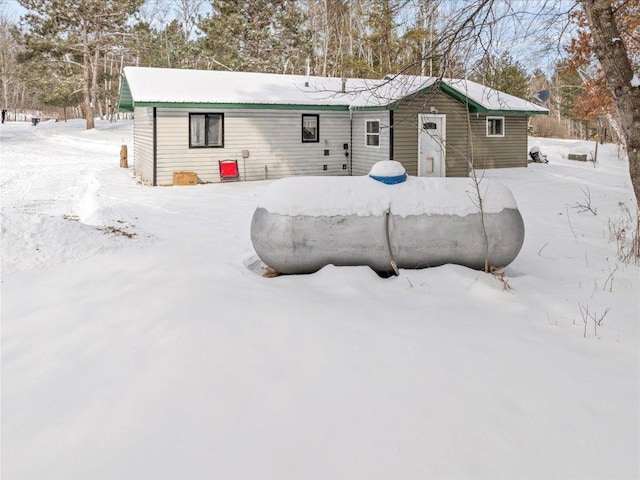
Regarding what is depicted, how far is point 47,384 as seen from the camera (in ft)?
11.6

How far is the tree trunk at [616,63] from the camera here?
283 inches

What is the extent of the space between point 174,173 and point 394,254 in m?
11.4

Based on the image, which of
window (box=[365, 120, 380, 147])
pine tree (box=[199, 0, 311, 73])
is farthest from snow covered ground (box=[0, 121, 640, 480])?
pine tree (box=[199, 0, 311, 73])

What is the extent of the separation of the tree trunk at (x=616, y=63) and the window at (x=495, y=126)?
47.2 feet

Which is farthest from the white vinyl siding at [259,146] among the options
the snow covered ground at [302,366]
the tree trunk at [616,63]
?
the tree trunk at [616,63]

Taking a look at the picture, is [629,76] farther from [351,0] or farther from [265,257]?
[265,257]

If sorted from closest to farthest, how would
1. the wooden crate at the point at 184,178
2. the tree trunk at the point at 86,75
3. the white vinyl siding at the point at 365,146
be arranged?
the wooden crate at the point at 184,178, the white vinyl siding at the point at 365,146, the tree trunk at the point at 86,75

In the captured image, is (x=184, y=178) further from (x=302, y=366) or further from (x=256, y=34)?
(x=256, y=34)

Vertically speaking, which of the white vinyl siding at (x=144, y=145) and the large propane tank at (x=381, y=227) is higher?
the white vinyl siding at (x=144, y=145)

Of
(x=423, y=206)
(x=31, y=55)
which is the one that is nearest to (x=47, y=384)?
Result: (x=423, y=206)

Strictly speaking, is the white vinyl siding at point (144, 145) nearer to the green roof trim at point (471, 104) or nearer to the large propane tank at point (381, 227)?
the green roof trim at point (471, 104)

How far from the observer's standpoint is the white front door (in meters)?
17.7

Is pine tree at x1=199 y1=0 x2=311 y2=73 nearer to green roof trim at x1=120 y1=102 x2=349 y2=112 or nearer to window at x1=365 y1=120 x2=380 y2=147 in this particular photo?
green roof trim at x1=120 y1=102 x2=349 y2=112

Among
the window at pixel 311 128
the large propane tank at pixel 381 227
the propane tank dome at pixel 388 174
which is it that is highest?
the window at pixel 311 128
